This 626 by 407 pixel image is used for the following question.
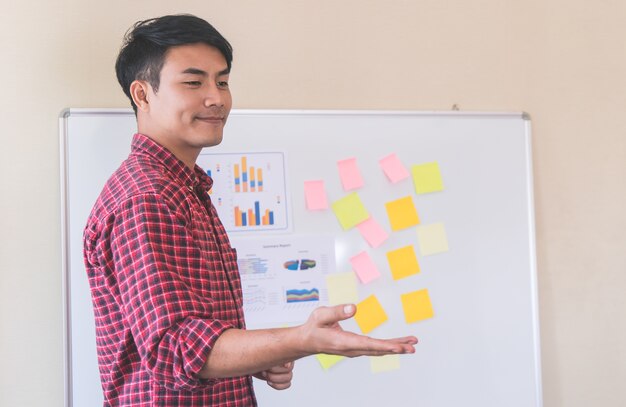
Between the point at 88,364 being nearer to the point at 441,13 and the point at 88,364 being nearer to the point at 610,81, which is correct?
the point at 441,13

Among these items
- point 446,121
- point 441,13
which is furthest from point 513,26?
point 446,121

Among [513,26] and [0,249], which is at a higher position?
[513,26]

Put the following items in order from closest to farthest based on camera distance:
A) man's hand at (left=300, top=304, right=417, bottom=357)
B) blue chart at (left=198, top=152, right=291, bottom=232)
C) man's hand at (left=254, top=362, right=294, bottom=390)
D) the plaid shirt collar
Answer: man's hand at (left=300, top=304, right=417, bottom=357) → the plaid shirt collar → man's hand at (left=254, top=362, right=294, bottom=390) → blue chart at (left=198, top=152, right=291, bottom=232)

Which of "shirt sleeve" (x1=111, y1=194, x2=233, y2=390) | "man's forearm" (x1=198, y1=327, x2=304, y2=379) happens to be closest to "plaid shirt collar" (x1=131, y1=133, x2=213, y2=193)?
"shirt sleeve" (x1=111, y1=194, x2=233, y2=390)

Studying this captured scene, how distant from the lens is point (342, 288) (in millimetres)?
2021

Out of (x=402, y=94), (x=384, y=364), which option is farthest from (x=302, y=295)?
(x=402, y=94)

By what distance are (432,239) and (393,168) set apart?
0.26m

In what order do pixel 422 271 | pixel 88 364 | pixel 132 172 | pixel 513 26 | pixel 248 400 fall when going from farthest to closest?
pixel 513 26 < pixel 422 271 < pixel 88 364 < pixel 248 400 < pixel 132 172

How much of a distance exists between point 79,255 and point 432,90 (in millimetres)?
1203

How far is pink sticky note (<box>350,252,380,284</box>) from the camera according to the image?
204 cm

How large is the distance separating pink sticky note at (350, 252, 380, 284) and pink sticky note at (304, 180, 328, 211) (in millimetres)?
187

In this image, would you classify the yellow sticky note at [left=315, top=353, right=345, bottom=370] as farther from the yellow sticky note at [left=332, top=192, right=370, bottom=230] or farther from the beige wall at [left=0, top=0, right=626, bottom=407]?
the beige wall at [left=0, top=0, right=626, bottom=407]

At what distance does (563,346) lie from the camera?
2270 mm

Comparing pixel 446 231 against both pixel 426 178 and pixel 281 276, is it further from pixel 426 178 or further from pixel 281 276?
pixel 281 276
